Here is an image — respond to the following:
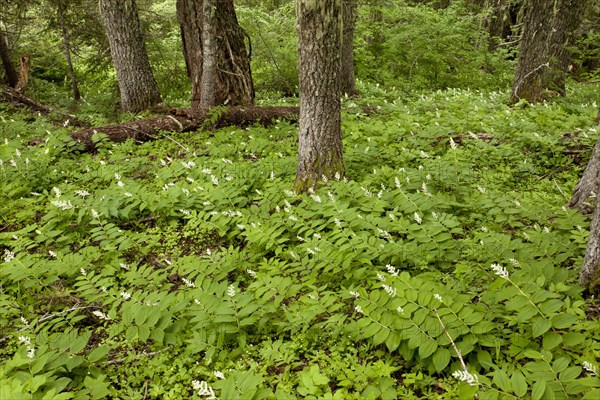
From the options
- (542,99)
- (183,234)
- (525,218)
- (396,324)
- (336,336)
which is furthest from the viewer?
(542,99)

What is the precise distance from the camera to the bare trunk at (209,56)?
782 cm

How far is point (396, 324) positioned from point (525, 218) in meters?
2.32

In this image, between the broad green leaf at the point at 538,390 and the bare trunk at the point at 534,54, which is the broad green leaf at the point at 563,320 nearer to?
the broad green leaf at the point at 538,390

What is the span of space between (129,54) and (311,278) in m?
8.72

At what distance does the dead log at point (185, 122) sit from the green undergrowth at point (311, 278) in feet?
4.02

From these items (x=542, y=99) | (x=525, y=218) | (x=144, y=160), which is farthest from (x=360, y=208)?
(x=542, y=99)

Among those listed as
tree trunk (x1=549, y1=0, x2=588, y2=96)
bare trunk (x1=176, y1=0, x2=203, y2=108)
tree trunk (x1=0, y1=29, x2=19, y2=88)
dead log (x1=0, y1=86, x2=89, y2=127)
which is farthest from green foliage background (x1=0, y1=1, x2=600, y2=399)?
tree trunk (x1=0, y1=29, x2=19, y2=88)

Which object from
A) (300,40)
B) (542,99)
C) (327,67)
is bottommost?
(542,99)

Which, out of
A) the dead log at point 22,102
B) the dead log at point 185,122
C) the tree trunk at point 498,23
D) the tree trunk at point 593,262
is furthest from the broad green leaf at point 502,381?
the tree trunk at point 498,23

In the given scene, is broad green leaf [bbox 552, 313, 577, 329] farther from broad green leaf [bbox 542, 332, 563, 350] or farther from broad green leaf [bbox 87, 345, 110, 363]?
broad green leaf [bbox 87, 345, 110, 363]

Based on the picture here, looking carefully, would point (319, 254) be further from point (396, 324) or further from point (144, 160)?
point (144, 160)

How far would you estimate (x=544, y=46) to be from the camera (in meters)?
8.81

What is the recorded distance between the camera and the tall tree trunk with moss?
859cm

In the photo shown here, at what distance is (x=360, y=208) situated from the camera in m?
4.52
